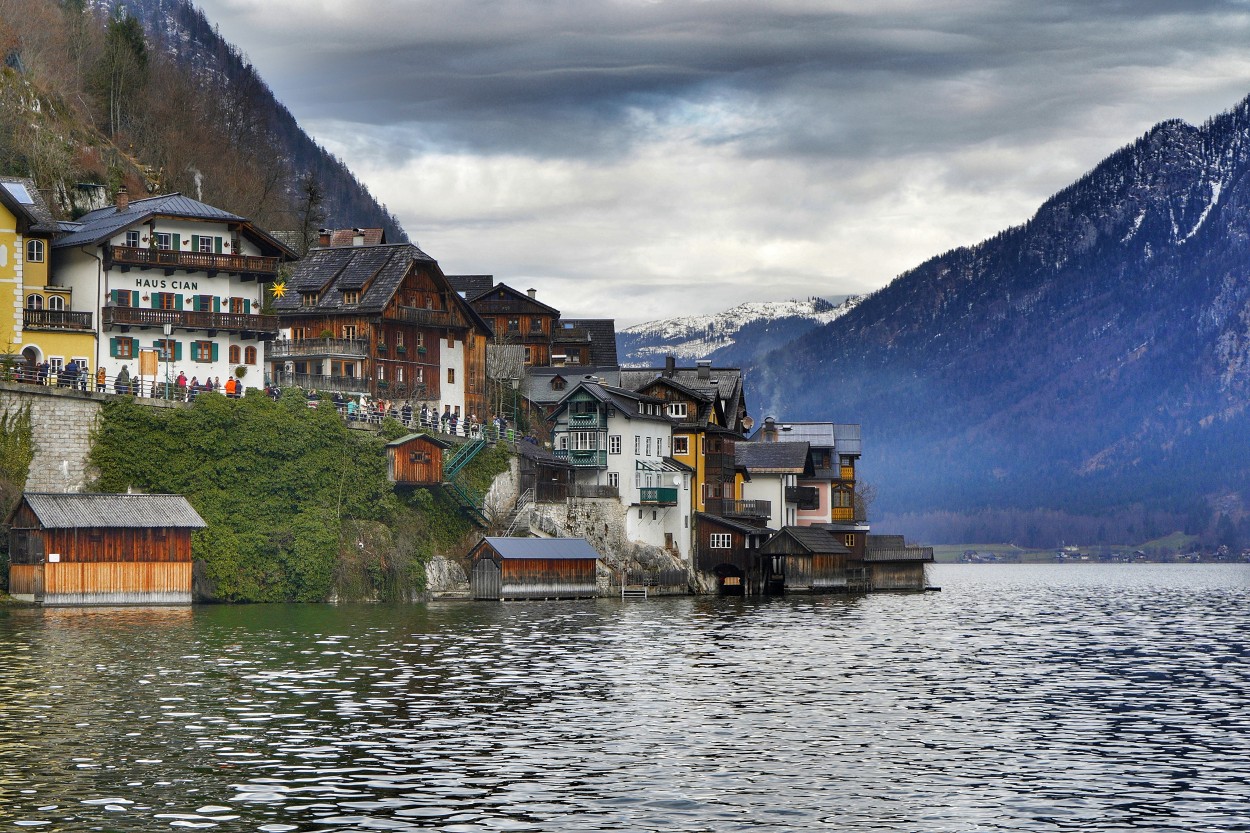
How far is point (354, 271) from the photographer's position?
115938mm

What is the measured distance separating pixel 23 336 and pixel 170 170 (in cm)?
4802

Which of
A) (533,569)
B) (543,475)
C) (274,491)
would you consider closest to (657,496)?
(543,475)

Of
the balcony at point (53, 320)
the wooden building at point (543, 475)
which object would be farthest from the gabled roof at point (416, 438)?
the balcony at point (53, 320)

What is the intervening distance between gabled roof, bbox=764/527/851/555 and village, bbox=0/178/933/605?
0.21m

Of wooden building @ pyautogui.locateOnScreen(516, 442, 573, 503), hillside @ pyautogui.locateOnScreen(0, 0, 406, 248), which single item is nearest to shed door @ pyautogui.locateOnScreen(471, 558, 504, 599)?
wooden building @ pyautogui.locateOnScreen(516, 442, 573, 503)

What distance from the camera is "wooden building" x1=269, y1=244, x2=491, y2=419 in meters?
112

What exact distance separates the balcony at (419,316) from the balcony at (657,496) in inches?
771

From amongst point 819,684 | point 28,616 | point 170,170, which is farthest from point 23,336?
point 819,684

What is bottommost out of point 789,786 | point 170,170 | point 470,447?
→ point 789,786

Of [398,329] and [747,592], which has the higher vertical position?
[398,329]

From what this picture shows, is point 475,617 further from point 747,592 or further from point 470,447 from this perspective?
point 747,592

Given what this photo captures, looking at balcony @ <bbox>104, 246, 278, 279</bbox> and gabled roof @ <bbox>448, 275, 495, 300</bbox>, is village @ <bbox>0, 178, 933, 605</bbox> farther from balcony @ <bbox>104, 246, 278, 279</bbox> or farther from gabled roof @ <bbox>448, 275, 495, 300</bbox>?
gabled roof @ <bbox>448, 275, 495, 300</bbox>

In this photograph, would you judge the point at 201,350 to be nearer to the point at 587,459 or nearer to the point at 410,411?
the point at 410,411

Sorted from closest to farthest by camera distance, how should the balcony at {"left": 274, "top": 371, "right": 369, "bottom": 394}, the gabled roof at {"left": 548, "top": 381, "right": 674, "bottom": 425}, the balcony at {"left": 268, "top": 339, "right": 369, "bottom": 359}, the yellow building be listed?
the yellow building < the balcony at {"left": 274, "top": 371, "right": 369, "bottom": 394} < the gabled roof at {"left": 548, "top": 381, "right": 674, "bottom": 425} < the balcony at {"left": 268, "top": 339, "right": 369, "bottom": 359}
